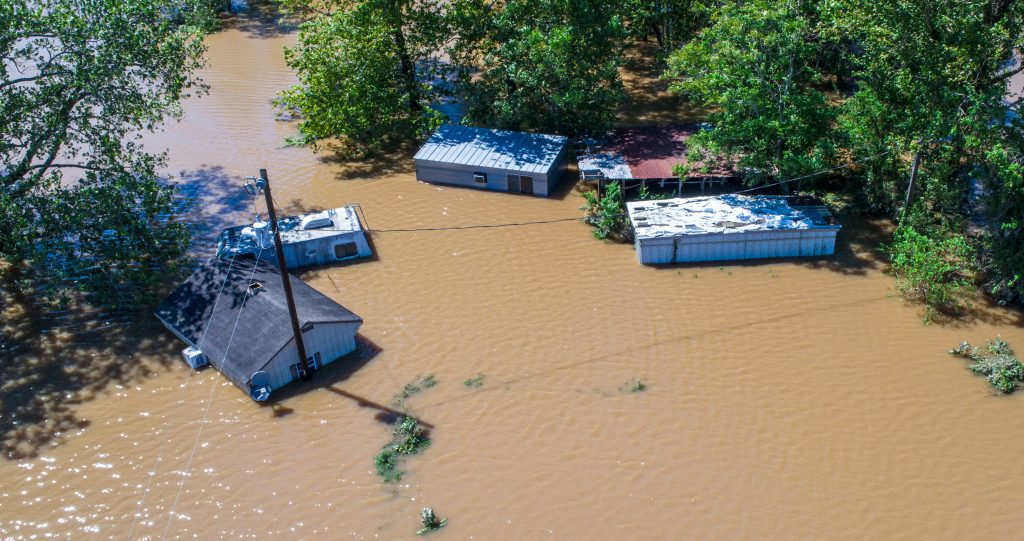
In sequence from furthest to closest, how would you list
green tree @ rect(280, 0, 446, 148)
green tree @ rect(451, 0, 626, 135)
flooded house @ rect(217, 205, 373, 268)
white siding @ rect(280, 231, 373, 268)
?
green tree @ rect(280, 0, 446, 148) → green tree @ rect(451, 0, 626, 135) → white siding @ rect(280, 231, 373, 268) → flooded house @ rect(217, 205, 373, 268)

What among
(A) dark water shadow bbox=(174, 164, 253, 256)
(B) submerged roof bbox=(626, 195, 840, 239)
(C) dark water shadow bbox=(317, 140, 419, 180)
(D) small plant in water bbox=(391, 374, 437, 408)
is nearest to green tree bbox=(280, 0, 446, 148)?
(C) dark water shadow bbox=(317, 140, 419, 180)

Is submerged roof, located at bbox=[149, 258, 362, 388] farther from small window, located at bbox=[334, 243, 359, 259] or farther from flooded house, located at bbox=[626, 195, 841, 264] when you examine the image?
flooded house, located at bbox=[626, 195, 841, 264]

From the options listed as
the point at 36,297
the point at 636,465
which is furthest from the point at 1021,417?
the point at 36,297

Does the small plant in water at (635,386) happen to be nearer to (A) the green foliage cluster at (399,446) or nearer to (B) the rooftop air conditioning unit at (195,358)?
(A) the green foliage cluster at (399,446)

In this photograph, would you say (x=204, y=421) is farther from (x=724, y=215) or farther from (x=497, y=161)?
(x=724, y=215)

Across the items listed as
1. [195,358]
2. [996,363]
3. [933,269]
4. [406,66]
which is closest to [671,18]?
[406,66]

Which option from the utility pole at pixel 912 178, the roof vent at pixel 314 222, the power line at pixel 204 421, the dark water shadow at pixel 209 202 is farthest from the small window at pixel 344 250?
the utility pole at pixel 912 178

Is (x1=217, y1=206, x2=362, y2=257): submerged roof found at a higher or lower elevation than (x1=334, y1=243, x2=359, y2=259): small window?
higher
